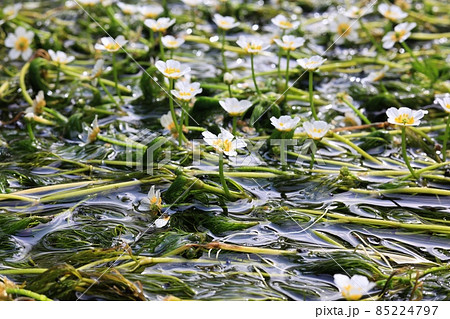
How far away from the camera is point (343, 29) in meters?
3.59

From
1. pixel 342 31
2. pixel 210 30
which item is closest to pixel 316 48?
pixel 342 31

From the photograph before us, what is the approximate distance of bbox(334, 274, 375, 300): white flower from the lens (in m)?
1.70

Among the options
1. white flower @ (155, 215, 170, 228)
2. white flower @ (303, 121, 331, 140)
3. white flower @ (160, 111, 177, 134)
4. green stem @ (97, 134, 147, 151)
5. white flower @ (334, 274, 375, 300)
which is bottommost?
green stem @ (97, 134, 147, 151)

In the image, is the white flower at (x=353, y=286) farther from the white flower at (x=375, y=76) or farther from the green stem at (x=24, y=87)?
the green stem at (x=24, y=87)

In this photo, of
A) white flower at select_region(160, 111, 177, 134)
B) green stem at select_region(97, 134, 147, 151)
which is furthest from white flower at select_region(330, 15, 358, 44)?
green stem at select_region(97, 134, 147, 151)

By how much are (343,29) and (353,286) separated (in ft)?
7.34

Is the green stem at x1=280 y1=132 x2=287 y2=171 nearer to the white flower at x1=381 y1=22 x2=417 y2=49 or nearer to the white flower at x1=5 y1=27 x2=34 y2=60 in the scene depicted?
the white flower at x1=381 y1=22 x2=417 y2=49

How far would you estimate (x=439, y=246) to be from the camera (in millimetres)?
2016

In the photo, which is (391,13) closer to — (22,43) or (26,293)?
(22,43)

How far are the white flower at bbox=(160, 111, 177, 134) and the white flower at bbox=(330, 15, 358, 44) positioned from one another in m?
1.40

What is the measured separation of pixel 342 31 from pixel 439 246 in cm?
191

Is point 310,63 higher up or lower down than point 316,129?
higher up

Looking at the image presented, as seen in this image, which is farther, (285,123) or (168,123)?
(168,123)

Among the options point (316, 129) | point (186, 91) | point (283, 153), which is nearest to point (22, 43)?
point (186, 91)
